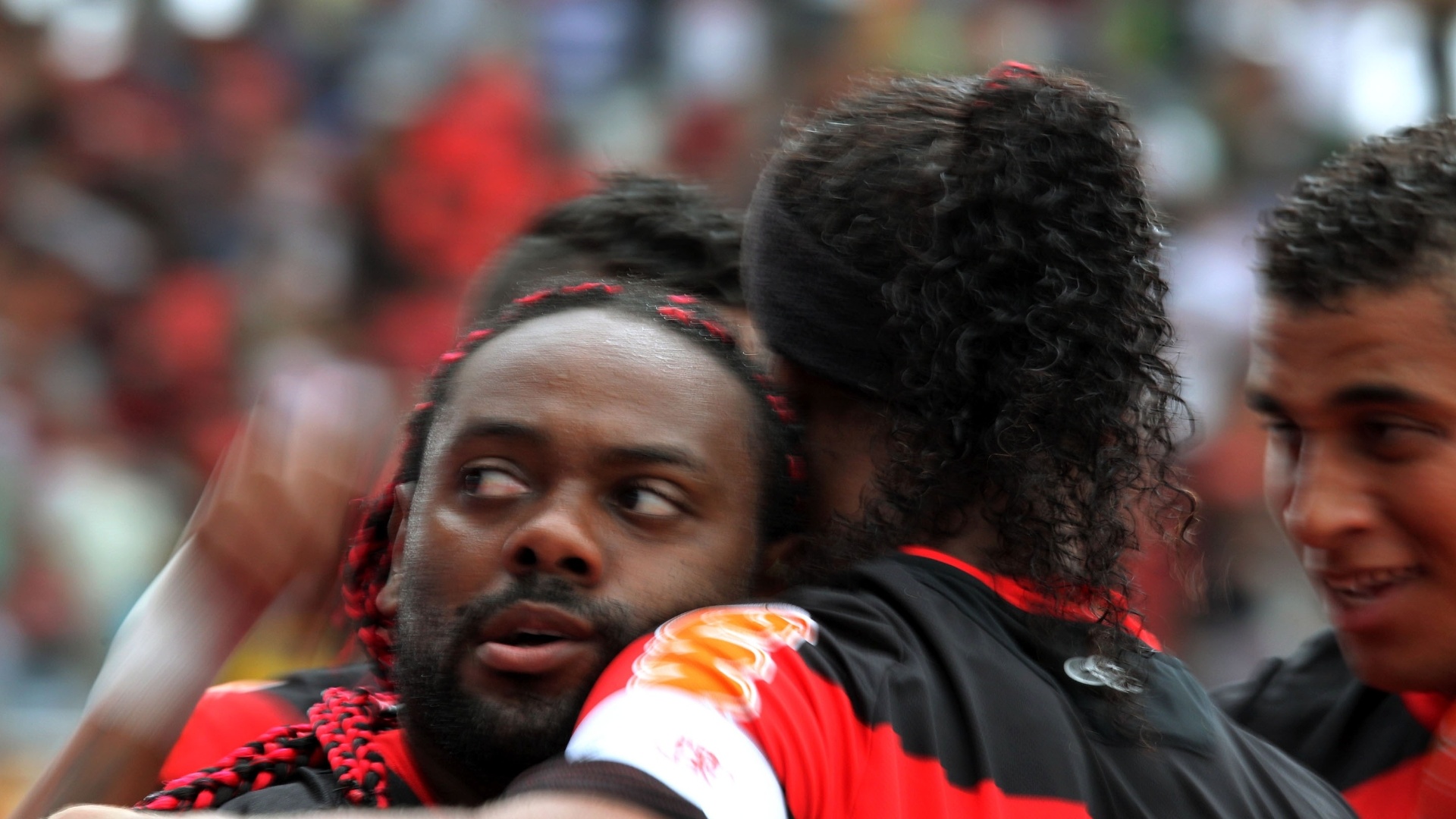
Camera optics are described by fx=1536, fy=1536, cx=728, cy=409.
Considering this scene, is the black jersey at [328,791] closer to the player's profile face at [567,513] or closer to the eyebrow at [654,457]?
the player's profile face at [567,513]

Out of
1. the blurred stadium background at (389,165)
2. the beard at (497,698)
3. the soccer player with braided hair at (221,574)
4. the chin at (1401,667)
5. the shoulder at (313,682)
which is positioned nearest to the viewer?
the beard at (497,698)

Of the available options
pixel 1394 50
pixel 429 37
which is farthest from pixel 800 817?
pixel 1394 50

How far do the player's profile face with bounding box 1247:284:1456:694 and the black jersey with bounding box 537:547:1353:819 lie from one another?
47 centimetres

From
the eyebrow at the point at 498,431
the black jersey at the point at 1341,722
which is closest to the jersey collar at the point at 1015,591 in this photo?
the eyebrow at the point at 498,431

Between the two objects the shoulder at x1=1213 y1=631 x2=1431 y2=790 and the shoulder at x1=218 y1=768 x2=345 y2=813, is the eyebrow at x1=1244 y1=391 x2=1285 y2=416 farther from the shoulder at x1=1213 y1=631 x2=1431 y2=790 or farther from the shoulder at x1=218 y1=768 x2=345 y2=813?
the shoulder at x1=218 y1=768 x2=345 y2=813

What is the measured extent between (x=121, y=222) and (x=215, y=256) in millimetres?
418

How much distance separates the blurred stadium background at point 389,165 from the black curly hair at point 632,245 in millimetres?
2857

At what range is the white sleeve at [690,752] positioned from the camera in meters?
1.28

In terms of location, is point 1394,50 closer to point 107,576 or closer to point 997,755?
point 107,576

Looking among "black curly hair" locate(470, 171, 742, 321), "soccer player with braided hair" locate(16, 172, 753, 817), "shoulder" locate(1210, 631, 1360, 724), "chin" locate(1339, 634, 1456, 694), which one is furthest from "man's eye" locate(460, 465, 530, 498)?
"shoulder" locate(1210, 631, 1360, 724)

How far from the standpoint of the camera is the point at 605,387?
1696mm

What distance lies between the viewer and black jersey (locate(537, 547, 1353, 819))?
132 centimetres

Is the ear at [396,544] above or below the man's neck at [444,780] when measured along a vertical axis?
above

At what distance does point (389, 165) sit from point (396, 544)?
5316 mm
